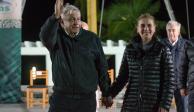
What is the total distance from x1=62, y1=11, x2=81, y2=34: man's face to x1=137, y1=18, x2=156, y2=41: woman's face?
0.54 meters

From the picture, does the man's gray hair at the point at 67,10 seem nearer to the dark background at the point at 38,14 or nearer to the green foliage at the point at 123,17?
the green foliage at the point at 123,17

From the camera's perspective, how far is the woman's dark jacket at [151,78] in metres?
5.07

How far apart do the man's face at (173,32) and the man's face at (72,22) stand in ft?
8.37

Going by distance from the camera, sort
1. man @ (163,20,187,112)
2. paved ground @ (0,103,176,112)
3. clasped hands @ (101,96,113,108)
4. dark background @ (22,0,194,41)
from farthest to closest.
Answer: dark background @ (22,0,194,41) < paved ground @ (0,103,176,112) < man @ (163,20,187,112) < clasped hands @ (101,96,113,108)

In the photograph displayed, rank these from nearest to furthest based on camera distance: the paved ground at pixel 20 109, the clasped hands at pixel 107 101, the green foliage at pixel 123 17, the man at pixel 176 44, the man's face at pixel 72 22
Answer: the man's face at pixel 72 22, the clasped hands at pixel 107 101, the man at pixel 176 44, the paved ground at pixel 20 109, the green foliage at pixel 123 17

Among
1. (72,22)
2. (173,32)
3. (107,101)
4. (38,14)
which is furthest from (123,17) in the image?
(72,22)

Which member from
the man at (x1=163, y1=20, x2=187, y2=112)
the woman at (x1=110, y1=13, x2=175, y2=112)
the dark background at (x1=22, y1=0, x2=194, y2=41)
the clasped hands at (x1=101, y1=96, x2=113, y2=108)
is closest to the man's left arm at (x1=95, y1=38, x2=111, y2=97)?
the clasped hands at (x1=101, y1=96, x2=113, y2=108)

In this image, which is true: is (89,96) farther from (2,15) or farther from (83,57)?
(2,15)

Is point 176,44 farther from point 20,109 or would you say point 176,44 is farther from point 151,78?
point 20,109

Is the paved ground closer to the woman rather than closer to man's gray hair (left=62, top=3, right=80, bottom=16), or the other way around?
the woman

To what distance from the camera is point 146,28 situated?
5.11 metres

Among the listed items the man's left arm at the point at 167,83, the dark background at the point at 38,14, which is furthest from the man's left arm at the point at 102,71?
the dark background at the point at 38,14

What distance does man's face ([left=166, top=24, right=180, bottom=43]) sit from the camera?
739 cm

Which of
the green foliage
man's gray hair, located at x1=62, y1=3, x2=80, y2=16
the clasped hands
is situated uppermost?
the green foliage
